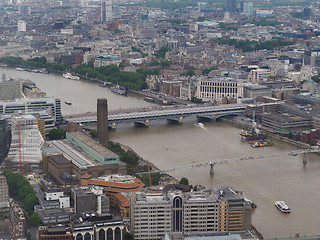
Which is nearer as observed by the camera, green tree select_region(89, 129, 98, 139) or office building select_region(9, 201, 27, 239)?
office building select_region(9, 201, 27, 239)

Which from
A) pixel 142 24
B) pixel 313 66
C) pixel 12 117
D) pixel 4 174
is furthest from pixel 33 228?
pixel 142 24

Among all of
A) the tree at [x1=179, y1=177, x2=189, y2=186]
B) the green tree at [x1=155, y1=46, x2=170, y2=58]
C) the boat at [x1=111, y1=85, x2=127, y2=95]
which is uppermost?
the tree at [x1=179, y1=177, x2=189, y2=186]

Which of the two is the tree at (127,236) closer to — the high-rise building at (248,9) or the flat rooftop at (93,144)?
the flat rooftop at (93,144)

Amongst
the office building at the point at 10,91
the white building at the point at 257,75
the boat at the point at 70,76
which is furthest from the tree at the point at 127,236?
the boat at the point at 70,76

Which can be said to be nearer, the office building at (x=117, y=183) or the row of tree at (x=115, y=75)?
the office building at (x=117, y=183)

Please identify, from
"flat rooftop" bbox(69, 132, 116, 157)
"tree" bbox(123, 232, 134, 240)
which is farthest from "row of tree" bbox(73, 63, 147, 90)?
"tree" bbox(123, 232, 134, 240)

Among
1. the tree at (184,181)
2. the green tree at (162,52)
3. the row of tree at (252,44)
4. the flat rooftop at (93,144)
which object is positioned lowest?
the green tree at (162,52)

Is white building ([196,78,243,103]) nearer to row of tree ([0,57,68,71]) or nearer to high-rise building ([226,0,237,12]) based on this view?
row of tree ([0,57,68,71])
